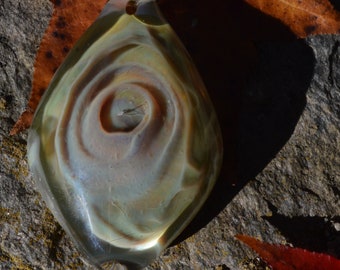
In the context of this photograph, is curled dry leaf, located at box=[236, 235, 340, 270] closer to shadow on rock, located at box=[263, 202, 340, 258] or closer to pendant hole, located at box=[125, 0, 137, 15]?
shadow on rock, located at box=[263, 202, 340, 258]

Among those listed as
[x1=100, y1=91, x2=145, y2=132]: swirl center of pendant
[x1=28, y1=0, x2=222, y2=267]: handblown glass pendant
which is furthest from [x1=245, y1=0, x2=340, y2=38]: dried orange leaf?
[x1=100, y1=91, x2=145, y2=132]: swirl center of pendant

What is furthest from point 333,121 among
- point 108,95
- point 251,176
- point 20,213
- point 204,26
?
point 20,213

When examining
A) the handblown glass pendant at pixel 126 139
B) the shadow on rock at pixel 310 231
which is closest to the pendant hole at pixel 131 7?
the handblown glass pendant at pixel 126 139

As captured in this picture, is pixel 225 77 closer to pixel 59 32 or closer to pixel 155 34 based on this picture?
pixel 155 34

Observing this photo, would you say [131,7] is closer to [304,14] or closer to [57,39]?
[57,39]

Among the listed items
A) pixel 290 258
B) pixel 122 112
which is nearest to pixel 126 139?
pixel 122 112

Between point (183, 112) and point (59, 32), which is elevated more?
point (183, 112)
